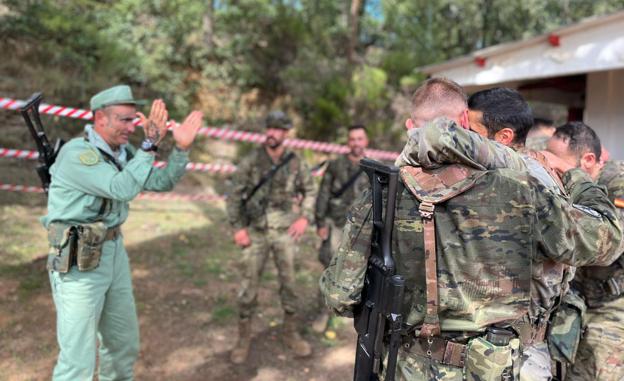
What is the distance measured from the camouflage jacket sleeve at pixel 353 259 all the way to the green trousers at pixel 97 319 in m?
1.71

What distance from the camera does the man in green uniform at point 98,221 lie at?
2.68 meters

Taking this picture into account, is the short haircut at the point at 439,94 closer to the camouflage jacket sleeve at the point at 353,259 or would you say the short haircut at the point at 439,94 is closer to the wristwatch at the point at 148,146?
the camouflage jacket sleeve at the point at 353,259

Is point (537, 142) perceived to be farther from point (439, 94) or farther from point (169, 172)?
point (169, 172)

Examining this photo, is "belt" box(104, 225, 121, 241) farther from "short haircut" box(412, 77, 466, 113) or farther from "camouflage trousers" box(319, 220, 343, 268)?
"camouflage trousers" box(319, 220, 343, 268)

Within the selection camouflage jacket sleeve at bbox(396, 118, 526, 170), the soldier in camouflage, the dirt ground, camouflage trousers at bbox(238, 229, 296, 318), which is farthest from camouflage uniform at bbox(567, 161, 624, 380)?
camouflage trousers at bbox(238, 229, 296, 318)

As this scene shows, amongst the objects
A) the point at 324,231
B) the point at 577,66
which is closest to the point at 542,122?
the point at 577,66

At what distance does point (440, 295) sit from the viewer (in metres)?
1.71

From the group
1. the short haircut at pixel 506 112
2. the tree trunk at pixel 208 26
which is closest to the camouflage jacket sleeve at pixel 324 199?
the short haircut at pixel 506 112

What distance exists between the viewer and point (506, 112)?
198cm

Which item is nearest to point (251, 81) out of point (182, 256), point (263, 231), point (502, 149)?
point (182, 256)

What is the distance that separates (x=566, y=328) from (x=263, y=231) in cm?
258

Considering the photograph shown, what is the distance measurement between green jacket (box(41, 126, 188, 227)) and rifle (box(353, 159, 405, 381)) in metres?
1.50

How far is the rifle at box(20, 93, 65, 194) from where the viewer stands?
9.93 ft

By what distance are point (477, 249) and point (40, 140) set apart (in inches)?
112
